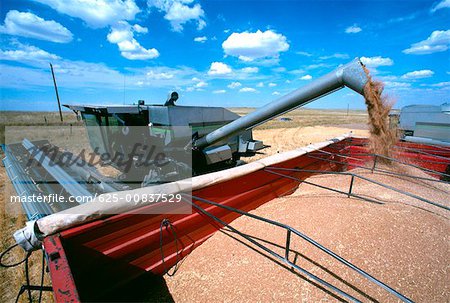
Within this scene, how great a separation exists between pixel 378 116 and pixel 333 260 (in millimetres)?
2554

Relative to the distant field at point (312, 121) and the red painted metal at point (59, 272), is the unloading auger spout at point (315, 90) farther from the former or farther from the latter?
the distant field at point (312, 121)

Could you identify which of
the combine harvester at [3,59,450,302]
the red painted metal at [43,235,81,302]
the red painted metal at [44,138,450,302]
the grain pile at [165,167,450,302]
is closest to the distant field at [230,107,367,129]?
the combine harvester at [3,59,450,302]

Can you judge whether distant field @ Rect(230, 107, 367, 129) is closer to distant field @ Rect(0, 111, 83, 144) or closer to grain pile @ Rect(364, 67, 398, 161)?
grain pile @ Rect(364, 67, 398, 161)

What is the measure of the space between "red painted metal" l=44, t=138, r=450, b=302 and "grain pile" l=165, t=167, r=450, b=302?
8.1 inches

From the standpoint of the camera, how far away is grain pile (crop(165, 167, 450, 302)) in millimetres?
1722

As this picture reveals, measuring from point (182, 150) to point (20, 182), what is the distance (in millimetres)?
3076

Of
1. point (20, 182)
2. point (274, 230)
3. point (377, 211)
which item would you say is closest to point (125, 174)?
point (20, 182)

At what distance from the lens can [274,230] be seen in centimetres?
246

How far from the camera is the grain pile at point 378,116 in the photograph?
2883mm

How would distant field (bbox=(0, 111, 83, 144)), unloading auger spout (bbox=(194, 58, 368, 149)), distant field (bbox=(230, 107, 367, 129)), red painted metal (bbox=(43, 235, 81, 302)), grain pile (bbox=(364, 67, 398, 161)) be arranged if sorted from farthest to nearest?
distant field (bbox=(230, 107, 367, 129)) < distant field (bbox=(0, 111, 83, 144)) < grain pile (bbox=(364, 67, 398, 161)) < unloading auger spout (bbox=(194, 58, 368, 149)) < red painted metal (bbox=(43, 235, 81, 302))

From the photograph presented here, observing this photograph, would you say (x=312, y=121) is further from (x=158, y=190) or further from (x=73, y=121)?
(x=158, y=190)

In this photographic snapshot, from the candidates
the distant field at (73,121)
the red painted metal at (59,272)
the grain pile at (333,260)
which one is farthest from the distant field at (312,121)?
the red painted metal at (59,272)

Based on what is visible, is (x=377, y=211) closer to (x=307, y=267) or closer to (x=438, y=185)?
(x=307, y=267)

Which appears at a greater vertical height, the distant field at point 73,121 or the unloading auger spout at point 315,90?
the unloading auger spout at point 315,90
